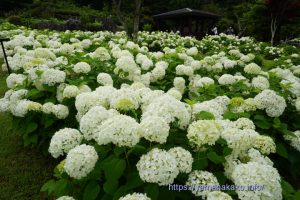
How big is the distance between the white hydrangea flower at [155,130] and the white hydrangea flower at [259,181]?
595 millimetres

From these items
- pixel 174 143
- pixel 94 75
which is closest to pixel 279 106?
pixel 174 143

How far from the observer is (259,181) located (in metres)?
1.90

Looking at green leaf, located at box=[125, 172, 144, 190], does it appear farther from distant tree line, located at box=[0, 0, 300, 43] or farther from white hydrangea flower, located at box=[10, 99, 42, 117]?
distant tree line, located at box=[0, 0, 300, 43]

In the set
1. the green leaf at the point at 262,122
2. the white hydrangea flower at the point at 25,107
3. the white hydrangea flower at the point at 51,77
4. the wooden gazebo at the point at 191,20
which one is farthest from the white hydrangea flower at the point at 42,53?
the wooden gazebo at the point at 191,20

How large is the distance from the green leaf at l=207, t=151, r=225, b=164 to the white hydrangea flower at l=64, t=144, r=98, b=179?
0.90 meters

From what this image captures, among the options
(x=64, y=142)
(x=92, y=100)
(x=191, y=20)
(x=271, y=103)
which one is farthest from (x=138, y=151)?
(x=191, y=20)

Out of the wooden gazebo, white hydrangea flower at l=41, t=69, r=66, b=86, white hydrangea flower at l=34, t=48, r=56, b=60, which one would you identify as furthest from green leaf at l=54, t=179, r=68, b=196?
the wooden gazebo

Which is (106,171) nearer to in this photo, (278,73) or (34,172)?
(34,172)

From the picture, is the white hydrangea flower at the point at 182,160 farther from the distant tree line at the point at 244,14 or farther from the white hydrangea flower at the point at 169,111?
the distant tree line at the point at 244,14

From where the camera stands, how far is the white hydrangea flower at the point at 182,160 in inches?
79.5

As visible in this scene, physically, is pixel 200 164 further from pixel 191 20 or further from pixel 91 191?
pixel 191 20

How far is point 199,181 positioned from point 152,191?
0.35 metres

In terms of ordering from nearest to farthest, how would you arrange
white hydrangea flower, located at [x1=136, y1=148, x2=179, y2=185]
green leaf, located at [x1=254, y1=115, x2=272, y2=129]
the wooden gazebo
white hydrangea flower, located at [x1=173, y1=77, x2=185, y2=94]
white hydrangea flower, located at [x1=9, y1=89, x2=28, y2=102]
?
white hydrangea flower, located at [x1=136, y1=148, x2=179, y2=185] < green leaf, located at [x1=254, y1=115, x2=272, y2=129] < white hydrangea flower, located at [x1=9, y1=89, x2=28, y2=102] < white hydrangea flower, located at [x1=173, y1=77, x2=185, y2=94] < the wooden gazebo

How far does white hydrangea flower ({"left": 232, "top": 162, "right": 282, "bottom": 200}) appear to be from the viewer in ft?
6.08
